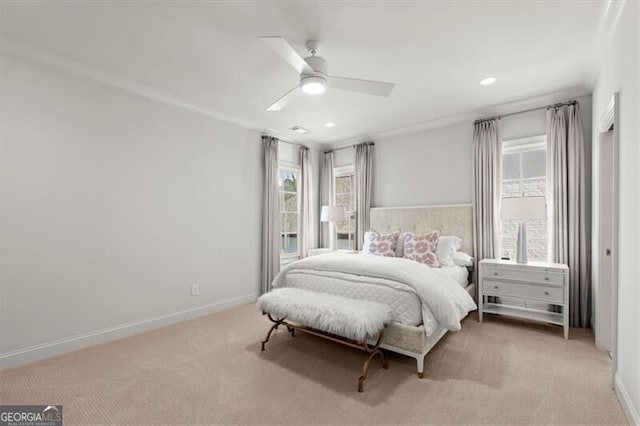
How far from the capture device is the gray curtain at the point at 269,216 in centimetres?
469

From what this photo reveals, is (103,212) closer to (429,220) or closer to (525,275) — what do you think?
(429,220)

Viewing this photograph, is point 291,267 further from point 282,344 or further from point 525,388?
point 525,388

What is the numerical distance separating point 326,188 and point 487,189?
2769 mm

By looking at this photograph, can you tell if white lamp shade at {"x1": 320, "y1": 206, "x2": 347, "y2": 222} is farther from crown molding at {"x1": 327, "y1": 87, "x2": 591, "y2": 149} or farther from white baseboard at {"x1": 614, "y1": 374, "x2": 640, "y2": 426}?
white baseboard at {"x1": 614, "y1": 374, "x2": 640, "y2": 426}

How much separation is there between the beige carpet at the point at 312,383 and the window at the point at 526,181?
110 cm

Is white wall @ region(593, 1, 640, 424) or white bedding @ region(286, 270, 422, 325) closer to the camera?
white wall @ region(593, 1, 640, 424)

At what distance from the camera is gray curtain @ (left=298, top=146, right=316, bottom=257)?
5449mm

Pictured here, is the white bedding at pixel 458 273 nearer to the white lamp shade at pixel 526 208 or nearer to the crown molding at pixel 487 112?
the white lamp shade at pixel 526 208

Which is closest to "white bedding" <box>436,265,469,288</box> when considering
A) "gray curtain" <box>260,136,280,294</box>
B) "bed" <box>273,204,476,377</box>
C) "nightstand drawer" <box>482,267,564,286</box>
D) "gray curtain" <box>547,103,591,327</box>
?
"bed" <box>273,204,476,377</box>

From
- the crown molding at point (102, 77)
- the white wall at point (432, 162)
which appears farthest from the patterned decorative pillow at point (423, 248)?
the crown molding at point (102, 77)

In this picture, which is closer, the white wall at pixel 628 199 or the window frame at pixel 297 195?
the white wall at pixel 628 199

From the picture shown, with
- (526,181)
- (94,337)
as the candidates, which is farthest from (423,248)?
(94,337)

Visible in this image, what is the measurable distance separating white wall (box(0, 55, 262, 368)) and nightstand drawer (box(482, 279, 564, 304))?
3302mm

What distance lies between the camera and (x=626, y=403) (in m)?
1.88
